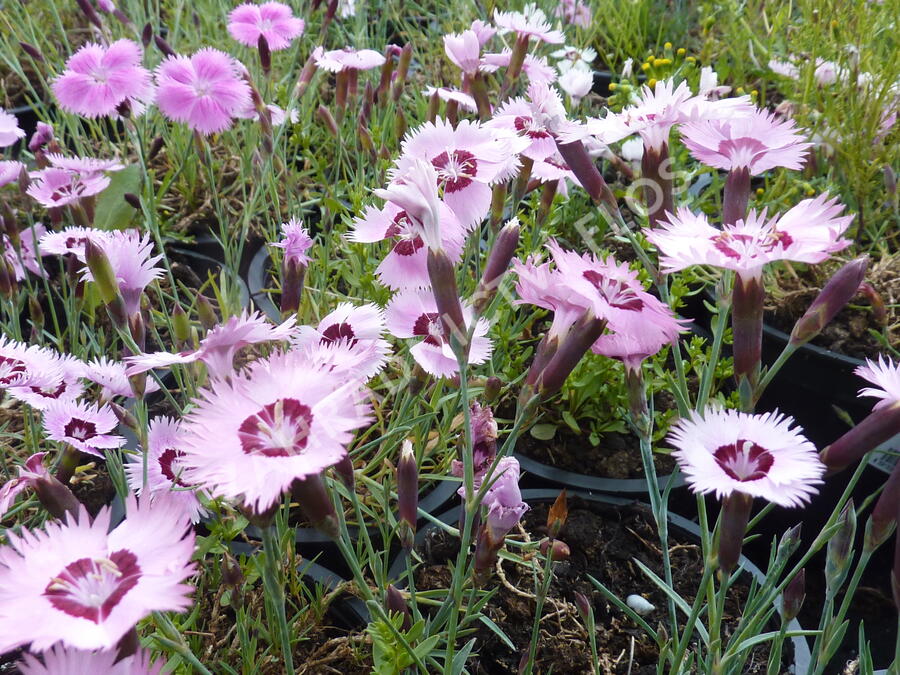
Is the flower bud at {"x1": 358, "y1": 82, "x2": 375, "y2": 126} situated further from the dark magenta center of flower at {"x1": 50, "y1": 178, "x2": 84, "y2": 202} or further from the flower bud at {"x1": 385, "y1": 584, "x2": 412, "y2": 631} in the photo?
the flower bud at {"x1": 385, "y1": 584, "x2": 412, "y2": 631}

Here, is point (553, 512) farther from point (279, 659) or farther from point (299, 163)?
point (299, 163)

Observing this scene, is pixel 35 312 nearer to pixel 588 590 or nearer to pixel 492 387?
pixel 492 387

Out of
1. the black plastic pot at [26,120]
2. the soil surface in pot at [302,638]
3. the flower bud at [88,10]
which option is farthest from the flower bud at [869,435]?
the black plastic pot at [26,120]

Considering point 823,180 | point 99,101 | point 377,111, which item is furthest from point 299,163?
point 823,180

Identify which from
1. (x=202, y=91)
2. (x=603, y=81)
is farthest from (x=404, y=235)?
(x=603, y=81)

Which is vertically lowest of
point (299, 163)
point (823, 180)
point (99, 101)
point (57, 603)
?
point (299, 163)

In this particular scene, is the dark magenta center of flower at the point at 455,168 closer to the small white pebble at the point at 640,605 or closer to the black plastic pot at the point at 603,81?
the small white pebble at the point at 640,605

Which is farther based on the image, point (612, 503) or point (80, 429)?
point (612, 503)
